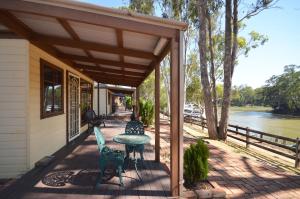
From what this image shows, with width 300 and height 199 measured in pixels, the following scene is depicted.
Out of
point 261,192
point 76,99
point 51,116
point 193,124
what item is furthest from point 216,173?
point 193,124

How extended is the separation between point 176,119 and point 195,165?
95 centimetres

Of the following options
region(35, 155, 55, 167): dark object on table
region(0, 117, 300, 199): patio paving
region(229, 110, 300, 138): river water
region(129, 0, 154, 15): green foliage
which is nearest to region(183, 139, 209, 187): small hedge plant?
region(0, 117, 300, 199): patio paving

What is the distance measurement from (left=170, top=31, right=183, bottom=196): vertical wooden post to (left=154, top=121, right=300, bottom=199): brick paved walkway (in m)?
0.95

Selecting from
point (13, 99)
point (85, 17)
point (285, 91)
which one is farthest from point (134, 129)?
point (285, 91)

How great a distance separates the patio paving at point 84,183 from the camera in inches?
174

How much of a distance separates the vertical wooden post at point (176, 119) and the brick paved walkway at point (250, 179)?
0.95m

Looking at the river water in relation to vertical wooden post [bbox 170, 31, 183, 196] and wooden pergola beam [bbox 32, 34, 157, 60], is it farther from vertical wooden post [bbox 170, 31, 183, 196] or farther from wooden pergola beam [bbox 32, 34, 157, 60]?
vertical wooden post [bbox 170, 31, 183, 196]

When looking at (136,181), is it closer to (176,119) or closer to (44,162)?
(176,119)

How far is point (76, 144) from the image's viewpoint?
29.7ft

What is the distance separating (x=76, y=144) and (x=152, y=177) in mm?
4301

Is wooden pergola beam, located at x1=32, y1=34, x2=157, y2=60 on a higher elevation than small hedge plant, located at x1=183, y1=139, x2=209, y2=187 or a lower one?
higher

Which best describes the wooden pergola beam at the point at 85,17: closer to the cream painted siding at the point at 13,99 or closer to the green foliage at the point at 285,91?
the cream painted siding at the point at 13,99

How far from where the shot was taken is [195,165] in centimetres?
480

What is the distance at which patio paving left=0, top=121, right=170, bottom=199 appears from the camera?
14.5 ft
